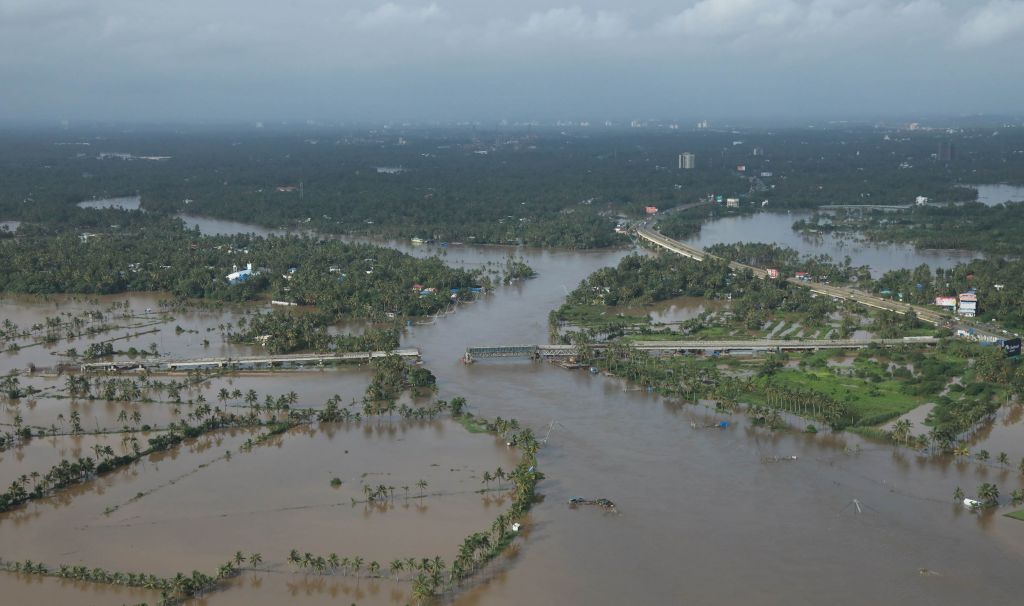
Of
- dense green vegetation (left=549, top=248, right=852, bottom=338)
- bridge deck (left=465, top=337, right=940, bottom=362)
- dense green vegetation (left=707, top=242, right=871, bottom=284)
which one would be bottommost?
bridge deck (left=465, top=337, right=940, bottom=362)

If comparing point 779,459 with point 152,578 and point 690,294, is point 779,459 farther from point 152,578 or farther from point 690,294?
point 690,294

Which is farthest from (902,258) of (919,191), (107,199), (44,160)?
(44,160)

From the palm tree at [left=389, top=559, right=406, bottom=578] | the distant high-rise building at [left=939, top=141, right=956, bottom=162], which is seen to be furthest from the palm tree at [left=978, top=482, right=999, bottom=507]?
the distant high-rise building at [left=939, top=141, right=956, bottom=162]

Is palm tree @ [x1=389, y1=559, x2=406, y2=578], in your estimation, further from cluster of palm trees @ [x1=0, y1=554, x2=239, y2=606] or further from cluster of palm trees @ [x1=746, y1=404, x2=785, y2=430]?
cluster of palm trees @ [x1=746, y1=404, x2=785, y2=430]

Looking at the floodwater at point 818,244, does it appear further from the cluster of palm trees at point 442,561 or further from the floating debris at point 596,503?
the cluster of palm trees at point 442,561

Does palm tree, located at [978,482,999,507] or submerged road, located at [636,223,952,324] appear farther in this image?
submerged road, located at [636,223,952,324]

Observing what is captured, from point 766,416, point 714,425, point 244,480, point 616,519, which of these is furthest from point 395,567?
point 766,416

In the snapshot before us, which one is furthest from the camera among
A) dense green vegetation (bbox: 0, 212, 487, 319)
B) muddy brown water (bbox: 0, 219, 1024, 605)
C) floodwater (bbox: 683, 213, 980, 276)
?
floodwater (bbox: 683, 213, 980, 276)
